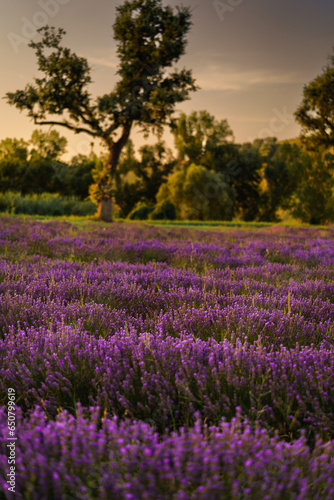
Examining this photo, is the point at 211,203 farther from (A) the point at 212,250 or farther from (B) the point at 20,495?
(B) the point at 20,495

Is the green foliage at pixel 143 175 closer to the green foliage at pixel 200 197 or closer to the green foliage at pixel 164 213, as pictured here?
the green foliage at pixel 200 197

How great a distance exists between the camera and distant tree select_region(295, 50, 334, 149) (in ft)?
110

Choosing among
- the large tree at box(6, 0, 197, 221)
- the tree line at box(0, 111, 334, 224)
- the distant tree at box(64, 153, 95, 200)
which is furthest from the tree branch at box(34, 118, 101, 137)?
the distant tree at box(64, 153, 95, 200)

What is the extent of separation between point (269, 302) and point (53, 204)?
27246 millimetres

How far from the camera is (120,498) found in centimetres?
107

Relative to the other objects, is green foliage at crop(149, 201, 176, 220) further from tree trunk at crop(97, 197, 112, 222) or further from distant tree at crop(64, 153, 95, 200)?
distant tree at crop(64, 153, 95, 200)

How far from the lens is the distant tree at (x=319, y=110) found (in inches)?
1318

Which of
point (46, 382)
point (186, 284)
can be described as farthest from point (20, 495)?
point (186, 284)

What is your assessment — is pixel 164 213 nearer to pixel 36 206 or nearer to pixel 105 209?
pixel 105 209

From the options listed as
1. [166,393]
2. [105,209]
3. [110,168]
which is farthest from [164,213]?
[166,393]

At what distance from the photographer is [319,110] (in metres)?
34.9

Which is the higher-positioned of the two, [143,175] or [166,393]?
[143,175]

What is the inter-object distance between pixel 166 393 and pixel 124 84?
2272cm

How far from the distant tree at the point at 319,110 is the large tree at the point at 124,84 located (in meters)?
15.4
